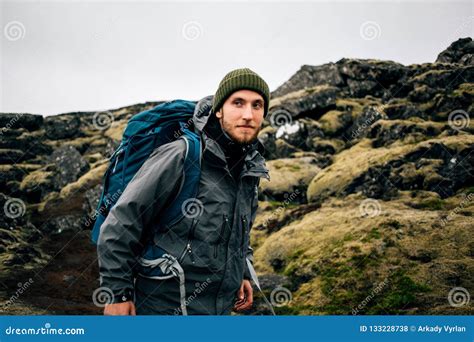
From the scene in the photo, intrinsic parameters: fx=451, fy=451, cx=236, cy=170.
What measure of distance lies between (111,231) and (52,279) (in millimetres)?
24642

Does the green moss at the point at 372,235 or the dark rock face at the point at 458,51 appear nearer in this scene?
the green moss at the point at 372,235

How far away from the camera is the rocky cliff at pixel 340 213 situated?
15336 mm

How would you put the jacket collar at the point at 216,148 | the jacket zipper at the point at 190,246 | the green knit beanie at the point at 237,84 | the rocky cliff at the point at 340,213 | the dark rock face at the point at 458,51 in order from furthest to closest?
the dark rock face at the point at 458,51 → the rocky cliff at the point at 340,213 → the green knit beanie at the point at 237,84 → the jacket collar at the point at 216,148 → the jacket zipper at the point at 190,246

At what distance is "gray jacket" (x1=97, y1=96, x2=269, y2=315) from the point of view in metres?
4.70

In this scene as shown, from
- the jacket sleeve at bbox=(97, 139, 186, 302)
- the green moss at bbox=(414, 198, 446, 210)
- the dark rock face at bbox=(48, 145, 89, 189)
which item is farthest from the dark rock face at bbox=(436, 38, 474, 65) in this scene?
the jacket sleeve at bbox=(97, 139, 186, 302)

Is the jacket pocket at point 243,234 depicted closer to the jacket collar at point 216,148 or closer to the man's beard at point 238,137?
the jacket collar at point 216,148

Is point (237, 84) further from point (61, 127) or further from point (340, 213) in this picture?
point (61, 127)

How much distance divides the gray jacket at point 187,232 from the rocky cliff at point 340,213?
31.2ft

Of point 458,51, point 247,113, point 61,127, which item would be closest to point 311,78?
point 458,51

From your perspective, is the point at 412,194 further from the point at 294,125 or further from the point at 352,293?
the point at 294,125

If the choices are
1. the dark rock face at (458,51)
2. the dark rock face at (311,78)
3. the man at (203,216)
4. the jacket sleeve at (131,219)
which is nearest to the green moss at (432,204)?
the man at (203,216)

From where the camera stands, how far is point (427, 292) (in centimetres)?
1384

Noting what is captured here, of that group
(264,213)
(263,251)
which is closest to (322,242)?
(263,251)

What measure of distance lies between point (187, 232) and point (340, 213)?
60.2ft
